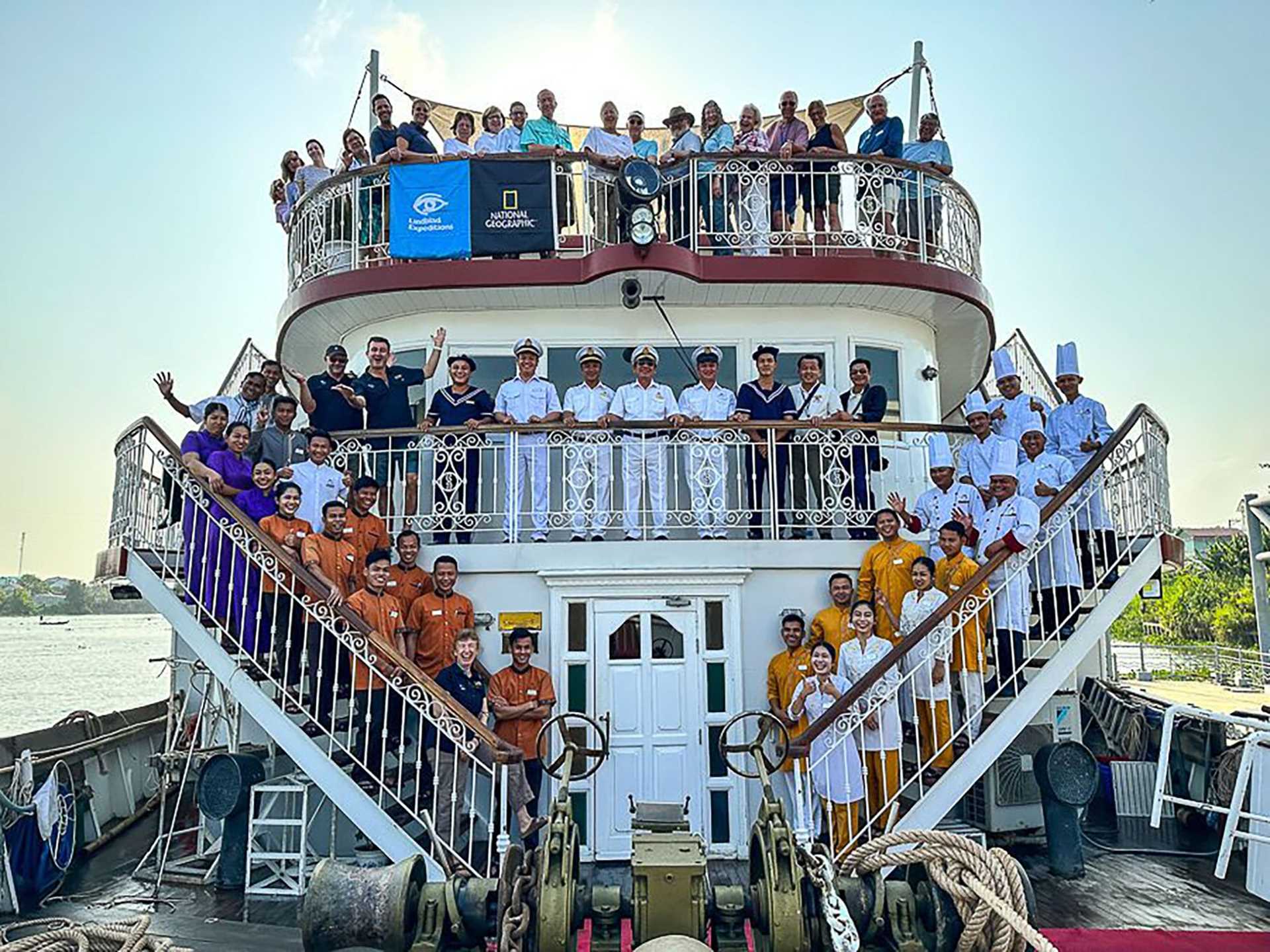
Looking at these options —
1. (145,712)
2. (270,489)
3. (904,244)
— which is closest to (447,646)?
(270,489)

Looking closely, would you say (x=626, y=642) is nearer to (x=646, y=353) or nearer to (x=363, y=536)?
(x=363, y=536)

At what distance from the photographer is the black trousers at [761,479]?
766cm

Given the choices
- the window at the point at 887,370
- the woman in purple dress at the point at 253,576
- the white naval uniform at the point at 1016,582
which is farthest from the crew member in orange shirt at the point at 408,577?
the window at the point at 887,370

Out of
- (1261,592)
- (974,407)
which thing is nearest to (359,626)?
(974,407)

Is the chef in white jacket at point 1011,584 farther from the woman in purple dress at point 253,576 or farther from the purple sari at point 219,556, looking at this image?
the purple sari at point 219,556

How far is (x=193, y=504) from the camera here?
6969 mm

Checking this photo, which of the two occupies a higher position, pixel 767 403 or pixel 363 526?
pixel 767 403

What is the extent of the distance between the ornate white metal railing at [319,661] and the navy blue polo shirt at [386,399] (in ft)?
5.44

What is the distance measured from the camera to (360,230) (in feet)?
29.9

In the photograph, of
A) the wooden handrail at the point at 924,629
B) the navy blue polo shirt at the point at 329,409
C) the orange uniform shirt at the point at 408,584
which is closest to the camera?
the wooden handrail at the point at 924,629

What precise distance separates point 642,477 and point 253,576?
10.1ft

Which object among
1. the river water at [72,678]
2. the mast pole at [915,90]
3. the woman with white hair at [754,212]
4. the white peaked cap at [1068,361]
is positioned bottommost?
the river water at [72,678]

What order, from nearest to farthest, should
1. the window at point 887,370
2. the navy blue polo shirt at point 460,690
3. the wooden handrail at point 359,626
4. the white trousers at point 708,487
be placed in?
the wooden handrail at point 359,626, the navy blue polo shirt at point 460,690, the white trousers at point 708,487, the window at point 887,370

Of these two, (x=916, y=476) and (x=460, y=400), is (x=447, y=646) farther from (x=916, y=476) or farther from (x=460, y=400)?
(x=916, y=476)
